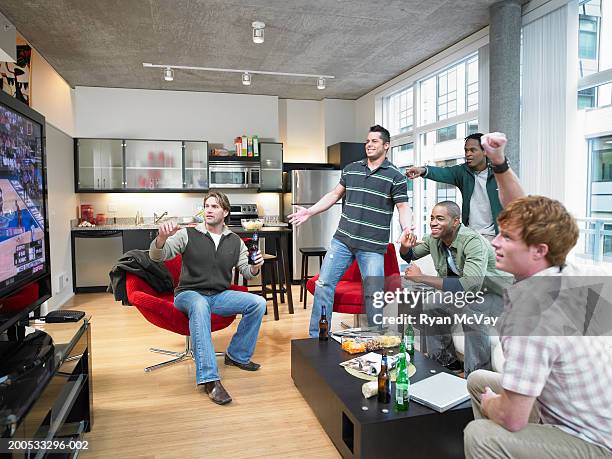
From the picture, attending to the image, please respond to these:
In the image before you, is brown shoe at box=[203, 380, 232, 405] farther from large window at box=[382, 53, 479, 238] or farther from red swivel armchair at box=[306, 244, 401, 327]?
large window at box=[382, 53, 479, 238]

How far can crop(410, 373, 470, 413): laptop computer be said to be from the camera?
198 centimetres

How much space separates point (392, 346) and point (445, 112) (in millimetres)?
3584

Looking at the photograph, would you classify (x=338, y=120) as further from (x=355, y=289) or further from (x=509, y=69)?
(x=355, y=289)

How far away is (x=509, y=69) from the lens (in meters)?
3.88

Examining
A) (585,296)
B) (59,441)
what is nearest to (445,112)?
(585,296)

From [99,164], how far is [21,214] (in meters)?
4.59

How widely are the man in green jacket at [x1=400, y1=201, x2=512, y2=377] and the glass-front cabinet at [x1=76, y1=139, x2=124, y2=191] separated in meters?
4.68

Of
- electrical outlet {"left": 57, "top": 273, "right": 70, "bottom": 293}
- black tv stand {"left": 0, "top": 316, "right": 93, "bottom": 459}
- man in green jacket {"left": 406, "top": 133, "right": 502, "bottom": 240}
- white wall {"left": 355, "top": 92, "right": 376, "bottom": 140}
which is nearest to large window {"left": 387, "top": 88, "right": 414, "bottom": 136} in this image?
white wall {"left": 355, "top": 92, "right": 376, "bottom": 140}

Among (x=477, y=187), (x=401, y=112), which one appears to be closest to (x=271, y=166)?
(x=401, y=112)

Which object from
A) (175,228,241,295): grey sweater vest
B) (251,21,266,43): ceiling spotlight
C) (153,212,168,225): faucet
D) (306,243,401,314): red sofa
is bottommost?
(306,243,401,314): red sofa

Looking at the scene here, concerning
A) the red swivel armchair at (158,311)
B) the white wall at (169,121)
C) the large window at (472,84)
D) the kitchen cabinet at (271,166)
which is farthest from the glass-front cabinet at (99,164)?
the large window at (472,84)

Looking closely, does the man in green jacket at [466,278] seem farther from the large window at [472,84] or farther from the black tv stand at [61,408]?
the large window at [472,84]

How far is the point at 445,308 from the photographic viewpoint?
3090 millimetres

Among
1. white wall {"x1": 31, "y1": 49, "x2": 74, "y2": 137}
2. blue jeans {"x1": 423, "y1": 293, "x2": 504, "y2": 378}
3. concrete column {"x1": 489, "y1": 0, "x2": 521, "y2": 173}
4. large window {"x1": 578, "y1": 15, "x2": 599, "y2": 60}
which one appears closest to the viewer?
blue jeans {"x1": 423, "y1": 293, "x2": 504, "y2": 378}
